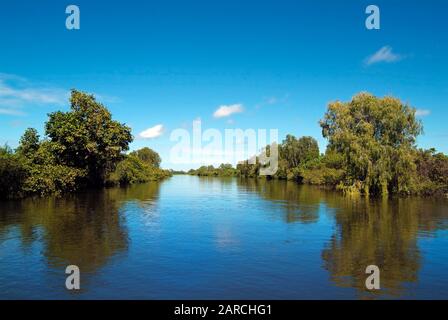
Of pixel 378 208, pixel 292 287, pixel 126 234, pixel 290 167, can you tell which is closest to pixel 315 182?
pixel 290 167

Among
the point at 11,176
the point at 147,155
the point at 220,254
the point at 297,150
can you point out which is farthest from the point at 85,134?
the point at 147,155

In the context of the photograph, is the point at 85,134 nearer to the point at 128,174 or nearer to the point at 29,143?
the point at 29,143

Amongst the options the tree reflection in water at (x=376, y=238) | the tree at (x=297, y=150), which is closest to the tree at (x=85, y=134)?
the tree reflection in water at (x=376, y=238)

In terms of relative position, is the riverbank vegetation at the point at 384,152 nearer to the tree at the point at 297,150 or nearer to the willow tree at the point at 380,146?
the willow tree at the point at 380,146

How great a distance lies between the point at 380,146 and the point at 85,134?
39411 millimetres

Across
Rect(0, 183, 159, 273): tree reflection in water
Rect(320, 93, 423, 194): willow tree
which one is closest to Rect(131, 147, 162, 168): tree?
Rect(320, 93, 423, 194): willow tree

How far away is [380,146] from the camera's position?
51.0m

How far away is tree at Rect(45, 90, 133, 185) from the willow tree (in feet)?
105

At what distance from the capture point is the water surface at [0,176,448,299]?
14336 millimetres

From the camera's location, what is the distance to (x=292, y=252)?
20.2 m

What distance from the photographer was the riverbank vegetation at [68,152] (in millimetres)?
44375

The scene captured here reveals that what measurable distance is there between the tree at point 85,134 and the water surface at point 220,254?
68.2 ft

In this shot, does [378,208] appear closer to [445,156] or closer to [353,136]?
[353,136]
